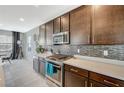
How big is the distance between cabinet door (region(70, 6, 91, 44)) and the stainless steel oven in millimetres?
232

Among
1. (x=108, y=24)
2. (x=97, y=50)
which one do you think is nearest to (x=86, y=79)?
(x=97, y=50)

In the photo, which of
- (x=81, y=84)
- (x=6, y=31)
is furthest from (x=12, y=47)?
(x=81, y=84)

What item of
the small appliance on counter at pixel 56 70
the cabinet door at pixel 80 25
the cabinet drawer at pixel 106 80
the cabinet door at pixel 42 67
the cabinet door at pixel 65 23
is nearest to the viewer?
the cabinet drawer at pixel 106 80

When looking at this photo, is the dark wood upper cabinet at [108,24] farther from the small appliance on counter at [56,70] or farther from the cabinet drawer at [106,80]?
the small appliance on counter at [56,70]

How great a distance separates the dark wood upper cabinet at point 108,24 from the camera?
1.88m

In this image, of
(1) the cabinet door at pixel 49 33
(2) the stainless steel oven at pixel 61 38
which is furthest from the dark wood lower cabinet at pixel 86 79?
(1) the cabinet door at pixel 49 33

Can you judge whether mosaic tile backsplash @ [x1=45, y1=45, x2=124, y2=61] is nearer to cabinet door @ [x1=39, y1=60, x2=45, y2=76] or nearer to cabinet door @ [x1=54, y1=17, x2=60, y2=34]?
cabinet door @ [x1=54, y1=17, x2=60, y2=34]

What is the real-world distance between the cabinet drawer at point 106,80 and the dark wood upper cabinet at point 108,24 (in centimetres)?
59

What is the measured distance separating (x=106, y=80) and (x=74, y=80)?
0.82 m

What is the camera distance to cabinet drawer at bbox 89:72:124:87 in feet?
5.01

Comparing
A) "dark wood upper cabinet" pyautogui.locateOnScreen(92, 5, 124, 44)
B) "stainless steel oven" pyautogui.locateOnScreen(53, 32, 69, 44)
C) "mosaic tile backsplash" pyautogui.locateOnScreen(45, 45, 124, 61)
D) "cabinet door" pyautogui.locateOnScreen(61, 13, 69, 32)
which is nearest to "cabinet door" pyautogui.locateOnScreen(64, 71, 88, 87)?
"mosaic tile backsplash" pyautogui.locateOnScreen(45, 45, 124, 61)

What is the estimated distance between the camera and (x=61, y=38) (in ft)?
11.4

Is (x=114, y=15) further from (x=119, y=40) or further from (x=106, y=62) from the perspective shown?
(x=106, y=62)
